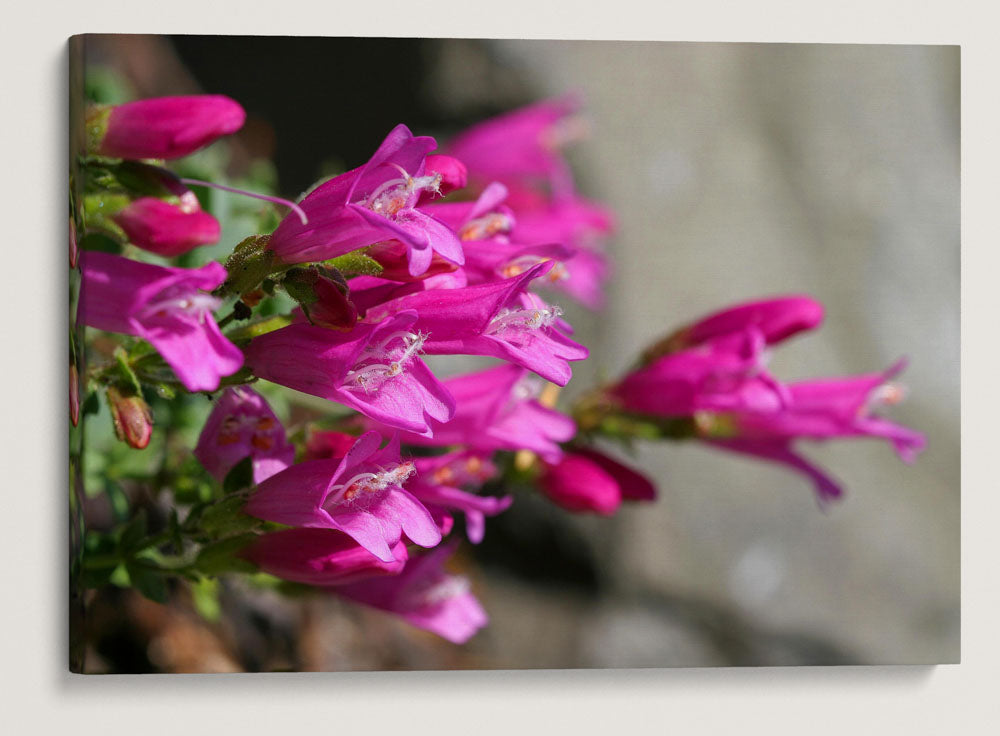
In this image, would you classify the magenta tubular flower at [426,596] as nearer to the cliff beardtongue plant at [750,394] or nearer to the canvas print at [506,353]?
the canvas print at [506,353]

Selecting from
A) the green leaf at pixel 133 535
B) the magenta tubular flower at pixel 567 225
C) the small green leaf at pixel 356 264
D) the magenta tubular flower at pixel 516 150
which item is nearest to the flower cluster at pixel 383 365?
the small green leaf at pixel 356 264

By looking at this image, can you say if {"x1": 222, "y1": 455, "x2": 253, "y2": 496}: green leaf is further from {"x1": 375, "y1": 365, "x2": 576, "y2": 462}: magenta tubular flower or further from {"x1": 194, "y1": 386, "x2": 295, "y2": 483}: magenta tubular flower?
{"x1": 375, "y1": 365, "x2": 576, "y2": 462}: magenta tubular flower

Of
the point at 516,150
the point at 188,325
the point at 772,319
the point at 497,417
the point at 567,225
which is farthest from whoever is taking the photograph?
the point at 516,150

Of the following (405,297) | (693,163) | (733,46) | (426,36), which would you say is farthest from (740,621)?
(405,297)

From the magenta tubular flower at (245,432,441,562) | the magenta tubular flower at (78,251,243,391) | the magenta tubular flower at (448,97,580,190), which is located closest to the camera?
the magenta tubular flower at (78,251,243,391)

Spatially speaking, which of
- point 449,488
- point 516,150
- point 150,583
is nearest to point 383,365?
point 449,488

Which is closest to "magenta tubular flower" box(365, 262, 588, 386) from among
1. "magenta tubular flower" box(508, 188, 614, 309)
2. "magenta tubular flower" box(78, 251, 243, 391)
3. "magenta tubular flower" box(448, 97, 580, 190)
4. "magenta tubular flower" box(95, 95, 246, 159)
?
"magenta tubular flower" box(78, 251, 243, 391)

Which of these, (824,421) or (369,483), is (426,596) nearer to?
(369,483)
